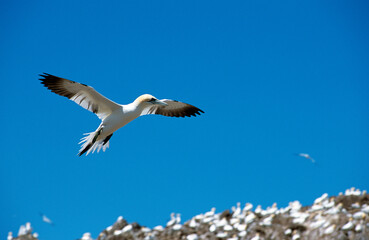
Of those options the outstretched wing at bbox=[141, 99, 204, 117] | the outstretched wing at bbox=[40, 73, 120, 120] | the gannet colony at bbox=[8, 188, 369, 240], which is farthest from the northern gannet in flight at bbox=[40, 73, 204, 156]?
the gannet colony at bbox=[8, 188, 369, 240]

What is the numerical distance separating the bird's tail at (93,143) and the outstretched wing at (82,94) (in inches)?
16.7

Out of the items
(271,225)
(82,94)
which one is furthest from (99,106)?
(271,225)

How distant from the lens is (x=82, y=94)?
1056 cm

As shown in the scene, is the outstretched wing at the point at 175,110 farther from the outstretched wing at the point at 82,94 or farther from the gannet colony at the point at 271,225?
the gannet colony at the point at 271,225

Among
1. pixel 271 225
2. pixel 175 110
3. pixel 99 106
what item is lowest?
pixel 271 225

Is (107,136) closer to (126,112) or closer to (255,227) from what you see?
(126,112)

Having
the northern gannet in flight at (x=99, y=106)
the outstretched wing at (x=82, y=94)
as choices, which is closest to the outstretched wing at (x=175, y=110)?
the northern gannet in flight at (x=99, y=106)

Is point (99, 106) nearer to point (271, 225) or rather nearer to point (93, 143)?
point (93, 143)

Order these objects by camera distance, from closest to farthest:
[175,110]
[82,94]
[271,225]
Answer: [82,94]
[271,225]
[175,110]

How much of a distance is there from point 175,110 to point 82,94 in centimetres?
271

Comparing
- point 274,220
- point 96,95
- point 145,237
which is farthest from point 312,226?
point 96,95

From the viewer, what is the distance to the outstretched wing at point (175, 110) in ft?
39.9

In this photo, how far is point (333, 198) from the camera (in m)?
12.2

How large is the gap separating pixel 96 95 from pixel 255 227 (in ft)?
15.4
